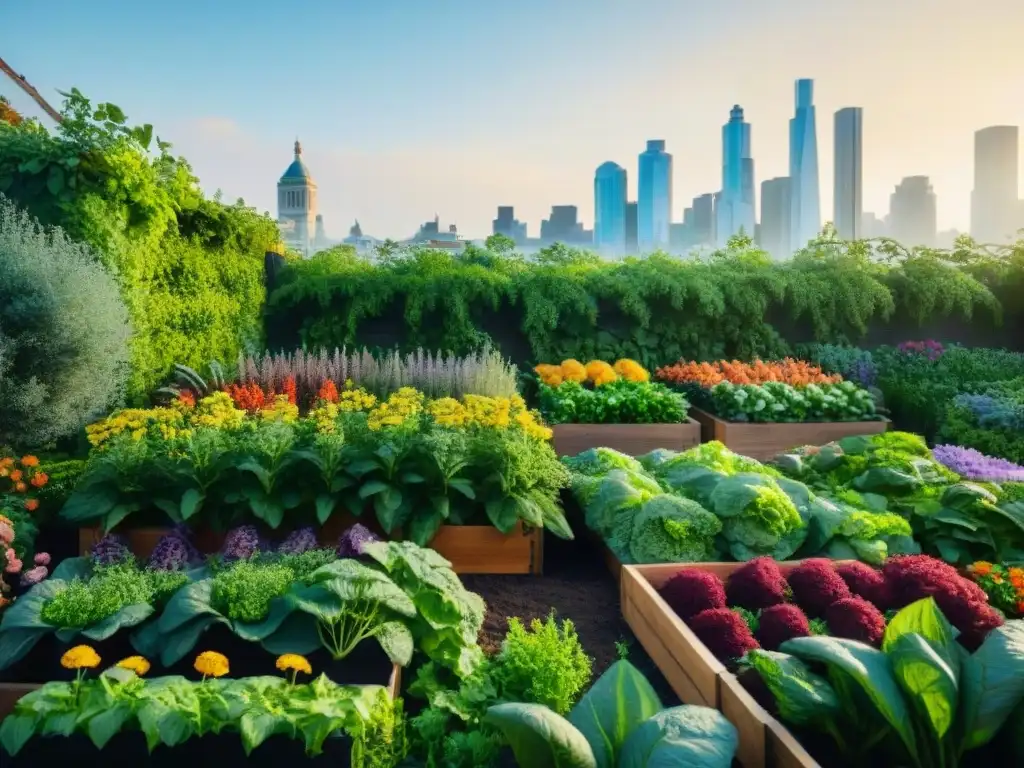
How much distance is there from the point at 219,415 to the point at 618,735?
305 cm

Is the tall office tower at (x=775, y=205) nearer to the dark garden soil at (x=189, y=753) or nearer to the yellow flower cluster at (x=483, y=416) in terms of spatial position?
the yellow flower cluster at (x=483, y=416)

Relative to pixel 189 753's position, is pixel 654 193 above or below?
above

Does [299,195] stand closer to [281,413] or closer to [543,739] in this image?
[281,413]

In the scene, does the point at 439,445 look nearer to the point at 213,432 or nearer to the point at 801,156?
the point at 213,432

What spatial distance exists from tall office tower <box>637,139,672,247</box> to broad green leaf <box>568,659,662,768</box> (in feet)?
82.2

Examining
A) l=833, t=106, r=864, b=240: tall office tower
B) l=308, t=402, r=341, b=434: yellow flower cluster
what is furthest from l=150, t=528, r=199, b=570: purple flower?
l=833, t=106, r=864, b=240: tall office tower

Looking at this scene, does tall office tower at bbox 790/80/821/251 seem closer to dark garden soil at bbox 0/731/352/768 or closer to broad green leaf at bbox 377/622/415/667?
A: broad green leaf at bbox 377/622/415/667

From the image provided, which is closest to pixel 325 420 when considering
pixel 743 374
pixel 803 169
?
pixel 743 374

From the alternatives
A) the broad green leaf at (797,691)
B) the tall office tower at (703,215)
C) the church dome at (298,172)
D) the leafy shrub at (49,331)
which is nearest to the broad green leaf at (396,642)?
the broad green leaf at (797,691)

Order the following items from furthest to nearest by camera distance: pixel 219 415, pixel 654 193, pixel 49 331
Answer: pixel 654 193
pixel 49 331
pixel 219 415

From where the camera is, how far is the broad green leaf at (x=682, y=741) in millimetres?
1838

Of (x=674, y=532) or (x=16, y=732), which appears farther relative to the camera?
(x=674, y=532)

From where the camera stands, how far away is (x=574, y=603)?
3889 mm

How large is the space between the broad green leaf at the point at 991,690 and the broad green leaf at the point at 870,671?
15 cm
